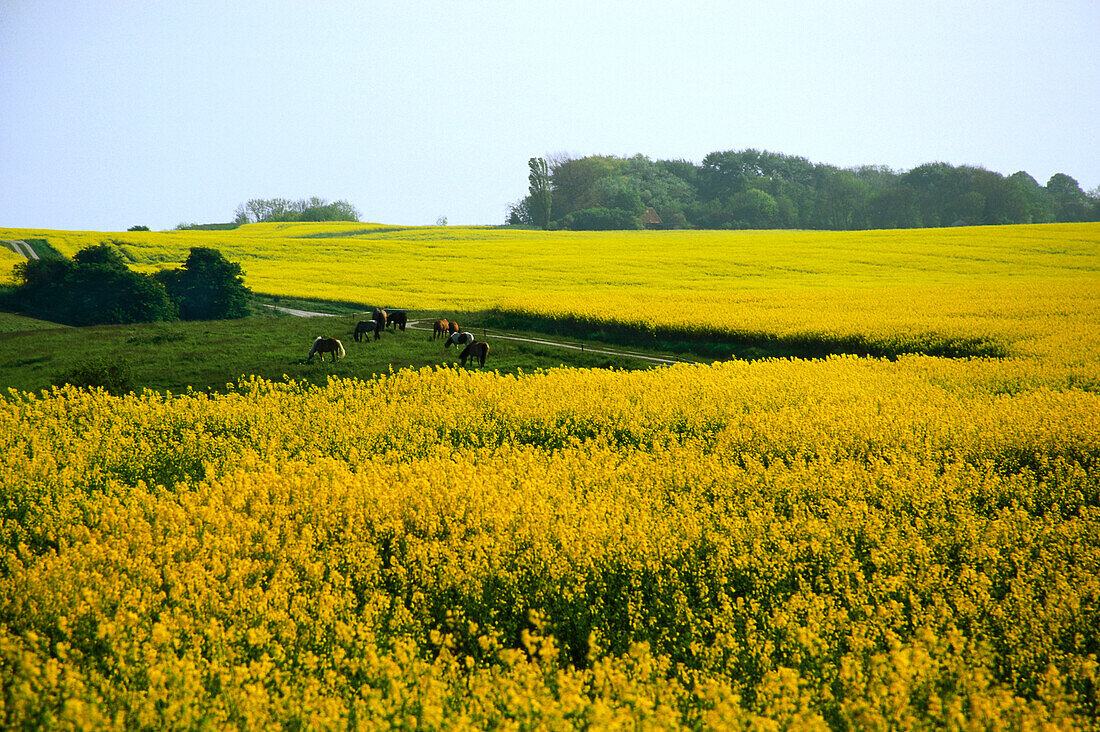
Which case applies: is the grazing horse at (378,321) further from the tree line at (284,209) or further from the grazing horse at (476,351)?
the tree line at (284,209)

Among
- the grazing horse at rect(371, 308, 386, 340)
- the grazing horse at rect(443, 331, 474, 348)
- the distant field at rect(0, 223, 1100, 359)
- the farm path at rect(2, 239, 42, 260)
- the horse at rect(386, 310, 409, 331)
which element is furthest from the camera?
the farm path at rect(2, 239, 42, 260)

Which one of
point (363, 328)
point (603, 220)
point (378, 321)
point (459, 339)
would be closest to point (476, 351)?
point (459, 339)

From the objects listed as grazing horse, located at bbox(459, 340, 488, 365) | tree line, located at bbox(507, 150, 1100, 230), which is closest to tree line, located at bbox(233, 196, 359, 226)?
tree line, located at bbox(507, 150, 1100, 230)

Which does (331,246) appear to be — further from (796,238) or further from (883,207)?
(883,207)

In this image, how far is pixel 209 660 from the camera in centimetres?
533

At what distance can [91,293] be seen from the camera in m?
30.9

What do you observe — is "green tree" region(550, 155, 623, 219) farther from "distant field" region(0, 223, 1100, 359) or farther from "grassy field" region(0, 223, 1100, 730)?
"grassy field" region(0, 223, 1100, 730)

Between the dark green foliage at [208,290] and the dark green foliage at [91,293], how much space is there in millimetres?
936

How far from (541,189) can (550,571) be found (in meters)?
91.5

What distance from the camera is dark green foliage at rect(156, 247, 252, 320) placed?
31875mm

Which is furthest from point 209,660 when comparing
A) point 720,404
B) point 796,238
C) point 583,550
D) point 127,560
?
point 796,238

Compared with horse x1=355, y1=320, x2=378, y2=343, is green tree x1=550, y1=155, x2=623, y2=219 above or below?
above

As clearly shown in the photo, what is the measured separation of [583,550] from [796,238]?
57.7m

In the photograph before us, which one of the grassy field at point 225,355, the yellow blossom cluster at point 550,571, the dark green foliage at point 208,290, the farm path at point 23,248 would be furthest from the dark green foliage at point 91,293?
the yellow blossom cluster at point 550,571
